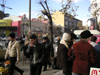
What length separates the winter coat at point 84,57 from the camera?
281 cm

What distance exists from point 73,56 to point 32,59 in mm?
1299

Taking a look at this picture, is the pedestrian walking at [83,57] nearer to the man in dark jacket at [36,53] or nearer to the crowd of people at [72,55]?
the crowd of people at [72,55]

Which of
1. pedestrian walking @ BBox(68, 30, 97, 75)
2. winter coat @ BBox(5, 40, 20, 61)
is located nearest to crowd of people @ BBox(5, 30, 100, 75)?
pedestrian walking @ BBox(68, 30, 97, 75)

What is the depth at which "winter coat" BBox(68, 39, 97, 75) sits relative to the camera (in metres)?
2.81

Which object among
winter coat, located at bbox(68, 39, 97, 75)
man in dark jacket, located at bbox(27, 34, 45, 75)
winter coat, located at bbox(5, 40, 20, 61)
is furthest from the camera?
winter coat, located at bbox(5, 40, 20, 61)

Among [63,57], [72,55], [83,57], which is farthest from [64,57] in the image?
[83,57]

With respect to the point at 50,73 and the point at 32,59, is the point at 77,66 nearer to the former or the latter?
the point at 32,59

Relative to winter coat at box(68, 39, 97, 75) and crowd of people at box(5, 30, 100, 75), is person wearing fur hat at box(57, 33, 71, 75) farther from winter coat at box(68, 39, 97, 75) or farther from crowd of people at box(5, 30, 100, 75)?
winter coat at box(68, 39, 97, 75)

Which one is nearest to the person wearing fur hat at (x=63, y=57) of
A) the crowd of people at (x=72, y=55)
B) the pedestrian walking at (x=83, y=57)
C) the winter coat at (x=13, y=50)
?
the crowd of people at (x=72, y=55)

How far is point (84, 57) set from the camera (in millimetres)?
2836

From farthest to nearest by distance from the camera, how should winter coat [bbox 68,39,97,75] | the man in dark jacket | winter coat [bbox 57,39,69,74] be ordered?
the man in dark jacket, winter coat [bbox 57,39,69,74], winter coat [bbox 68,39,97,75]

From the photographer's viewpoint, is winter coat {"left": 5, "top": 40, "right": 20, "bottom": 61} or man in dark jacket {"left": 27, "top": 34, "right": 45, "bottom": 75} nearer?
man in dark jacket {"left": 27, "top": 34, "right": 45, "bottom": 75}

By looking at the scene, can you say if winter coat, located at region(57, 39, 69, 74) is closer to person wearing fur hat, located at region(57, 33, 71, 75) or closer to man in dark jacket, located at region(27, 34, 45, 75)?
person wearing fur hat, located at region(57, 33, 71, 75)

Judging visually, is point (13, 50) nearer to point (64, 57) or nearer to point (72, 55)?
point (64, 57)
